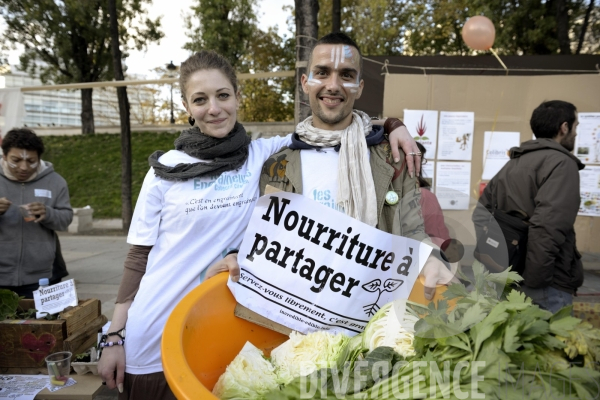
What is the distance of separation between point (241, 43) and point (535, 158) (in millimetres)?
21387

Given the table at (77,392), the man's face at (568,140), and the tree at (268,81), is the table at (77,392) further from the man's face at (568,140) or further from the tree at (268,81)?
the tree at (268,81)

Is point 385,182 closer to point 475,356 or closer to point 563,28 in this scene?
point 475,356

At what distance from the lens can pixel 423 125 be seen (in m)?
6.30

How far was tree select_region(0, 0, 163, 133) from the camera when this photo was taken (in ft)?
61.7

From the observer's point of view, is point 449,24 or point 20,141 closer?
point 20,141

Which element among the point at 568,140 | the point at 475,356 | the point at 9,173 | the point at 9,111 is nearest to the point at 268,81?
the point at 9,111

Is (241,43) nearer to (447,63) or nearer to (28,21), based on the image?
(28,21)

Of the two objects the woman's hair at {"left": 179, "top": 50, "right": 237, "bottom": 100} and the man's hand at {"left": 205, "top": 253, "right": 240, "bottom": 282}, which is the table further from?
the woman's hair at {"left": 179, "top": 50, "right": 237, "bottom": 100}

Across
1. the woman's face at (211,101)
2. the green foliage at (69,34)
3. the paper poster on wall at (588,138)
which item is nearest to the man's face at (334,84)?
the woman's face at (211,101)

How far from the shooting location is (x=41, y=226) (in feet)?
12.8

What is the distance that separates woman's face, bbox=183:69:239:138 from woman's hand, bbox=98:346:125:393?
1089 mm

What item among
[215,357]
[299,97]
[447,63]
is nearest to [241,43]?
[447,63]

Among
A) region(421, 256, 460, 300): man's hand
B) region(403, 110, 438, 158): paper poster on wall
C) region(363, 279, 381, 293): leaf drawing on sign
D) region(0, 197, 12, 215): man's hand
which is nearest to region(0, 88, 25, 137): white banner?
region(0, 197, 12, 215): man's hand

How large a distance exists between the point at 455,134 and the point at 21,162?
5458 mm
